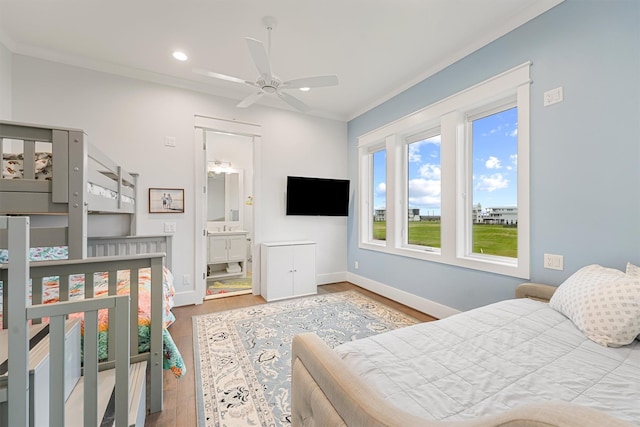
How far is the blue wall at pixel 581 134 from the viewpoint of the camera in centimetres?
166

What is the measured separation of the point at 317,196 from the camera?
4.18 metres

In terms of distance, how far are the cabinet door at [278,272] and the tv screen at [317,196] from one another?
26.3 inches

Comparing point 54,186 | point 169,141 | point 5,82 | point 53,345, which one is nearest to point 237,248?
point 169,141

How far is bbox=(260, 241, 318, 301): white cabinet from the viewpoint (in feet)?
11.7

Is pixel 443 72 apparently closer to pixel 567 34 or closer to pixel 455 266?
pixel 567 34

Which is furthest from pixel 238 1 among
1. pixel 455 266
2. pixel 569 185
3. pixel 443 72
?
pixel 455 266

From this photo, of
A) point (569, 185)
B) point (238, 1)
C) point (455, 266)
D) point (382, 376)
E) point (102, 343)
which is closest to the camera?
point (382, 376)

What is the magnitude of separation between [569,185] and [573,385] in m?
1.56

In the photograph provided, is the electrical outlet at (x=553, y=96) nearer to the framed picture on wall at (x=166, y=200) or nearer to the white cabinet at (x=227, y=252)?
the framed picture on wall at (x=166, y=200)

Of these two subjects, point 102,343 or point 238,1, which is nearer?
point 102,343

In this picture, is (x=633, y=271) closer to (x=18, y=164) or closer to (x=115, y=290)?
(x=115, y=290)

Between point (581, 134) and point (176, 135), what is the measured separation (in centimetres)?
397

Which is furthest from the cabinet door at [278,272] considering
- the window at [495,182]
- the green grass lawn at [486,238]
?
the window at [495,182]

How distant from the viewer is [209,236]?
4.57m
